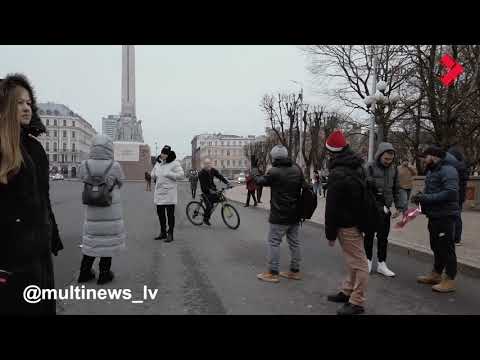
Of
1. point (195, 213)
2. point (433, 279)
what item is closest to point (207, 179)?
point (195, 213)

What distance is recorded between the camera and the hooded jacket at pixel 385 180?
5246mm

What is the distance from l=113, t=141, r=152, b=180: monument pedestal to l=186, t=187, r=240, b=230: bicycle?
44.1 meters

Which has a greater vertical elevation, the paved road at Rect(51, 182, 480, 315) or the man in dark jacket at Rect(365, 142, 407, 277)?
the man in dark jacket at Rect(365, 142, 407, 277)

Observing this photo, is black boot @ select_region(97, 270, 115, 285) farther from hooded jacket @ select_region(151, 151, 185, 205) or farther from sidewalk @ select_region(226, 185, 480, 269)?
sidewalk @ select_region(226, 185, 480, 269)

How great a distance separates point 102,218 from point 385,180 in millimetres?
3978

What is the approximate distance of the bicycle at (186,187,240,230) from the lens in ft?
32.3

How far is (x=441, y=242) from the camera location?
4.64 meters

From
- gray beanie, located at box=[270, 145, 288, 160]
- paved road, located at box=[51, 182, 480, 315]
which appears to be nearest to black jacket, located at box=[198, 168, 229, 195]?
paved road, located at box=[51, 182, 480, 315]

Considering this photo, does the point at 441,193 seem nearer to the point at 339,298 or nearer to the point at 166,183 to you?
the point at 339,298

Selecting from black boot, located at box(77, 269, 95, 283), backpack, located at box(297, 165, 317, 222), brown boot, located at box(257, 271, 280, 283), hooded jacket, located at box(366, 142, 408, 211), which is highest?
hooded jacket, located at box(366, 142, 408, 211)

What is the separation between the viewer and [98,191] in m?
4.51

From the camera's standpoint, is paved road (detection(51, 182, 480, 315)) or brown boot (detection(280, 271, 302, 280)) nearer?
paved road (detection(51, 182, 480, 315))
